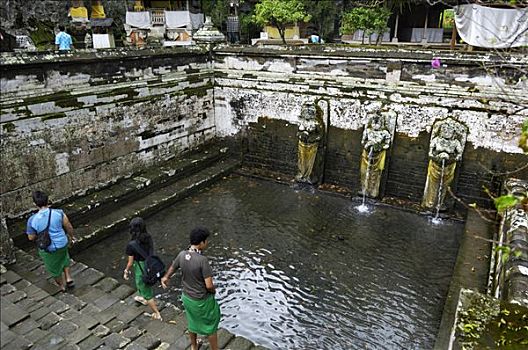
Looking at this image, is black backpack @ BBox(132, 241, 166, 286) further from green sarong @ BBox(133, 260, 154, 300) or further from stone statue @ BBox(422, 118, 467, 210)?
stone statue @ BBox(422, 118, 467, 210)

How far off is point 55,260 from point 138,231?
4.30 feet

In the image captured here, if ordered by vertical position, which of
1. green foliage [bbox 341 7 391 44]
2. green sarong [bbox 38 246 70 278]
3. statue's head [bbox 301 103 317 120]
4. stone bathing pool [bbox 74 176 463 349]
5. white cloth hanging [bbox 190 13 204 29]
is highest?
white cloth hanging [bbox 190 13 204 29]

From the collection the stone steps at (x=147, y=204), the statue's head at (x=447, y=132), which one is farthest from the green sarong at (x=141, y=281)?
the statue's head at (x=447, y=132)

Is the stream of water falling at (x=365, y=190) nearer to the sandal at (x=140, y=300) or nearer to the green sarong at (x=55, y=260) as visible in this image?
the sandal at (x=140, y=300)

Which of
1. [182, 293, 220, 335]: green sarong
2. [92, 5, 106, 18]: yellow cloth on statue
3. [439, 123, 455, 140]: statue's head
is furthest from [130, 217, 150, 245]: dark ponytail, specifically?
[92, 5, 106, 18]: yellow cloth on statue

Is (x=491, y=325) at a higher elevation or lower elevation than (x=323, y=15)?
lower

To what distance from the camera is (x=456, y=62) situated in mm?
7477

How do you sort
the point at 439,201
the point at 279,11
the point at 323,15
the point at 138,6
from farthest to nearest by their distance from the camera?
the point at 323,15 → the point at 138,6 → the point at 279,11 → the point at 439,201

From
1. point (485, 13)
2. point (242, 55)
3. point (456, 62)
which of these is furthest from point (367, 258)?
point (485, 13)

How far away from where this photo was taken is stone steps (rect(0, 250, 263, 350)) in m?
4.05

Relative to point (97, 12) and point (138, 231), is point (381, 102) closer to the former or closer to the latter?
point (138, 231)

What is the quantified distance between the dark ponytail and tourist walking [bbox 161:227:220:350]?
699 millimetres

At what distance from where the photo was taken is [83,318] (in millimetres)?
4473

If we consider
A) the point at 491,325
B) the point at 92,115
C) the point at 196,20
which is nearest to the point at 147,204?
the point at 92,115
